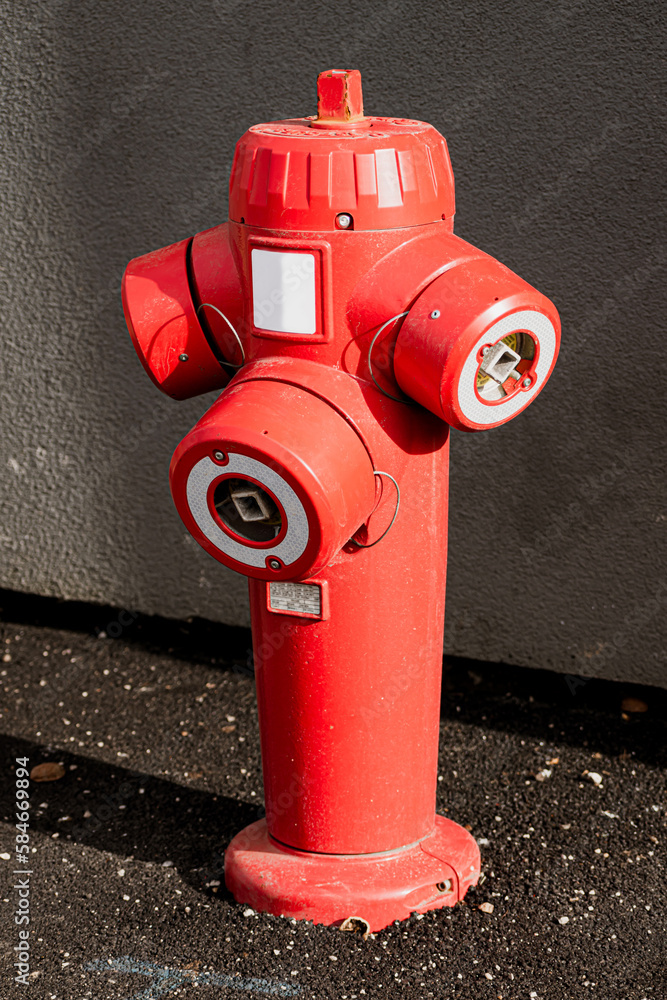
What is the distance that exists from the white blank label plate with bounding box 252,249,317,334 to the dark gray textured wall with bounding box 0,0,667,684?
1121 millimetres

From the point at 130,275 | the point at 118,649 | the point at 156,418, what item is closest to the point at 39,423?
the point at 156,418

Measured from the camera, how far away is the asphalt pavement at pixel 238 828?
86.2 inches

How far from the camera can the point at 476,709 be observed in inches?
127

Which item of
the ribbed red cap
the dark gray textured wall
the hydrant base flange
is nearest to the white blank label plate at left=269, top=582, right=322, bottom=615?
the hydrant base flange

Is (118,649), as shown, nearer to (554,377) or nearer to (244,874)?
(244,874)

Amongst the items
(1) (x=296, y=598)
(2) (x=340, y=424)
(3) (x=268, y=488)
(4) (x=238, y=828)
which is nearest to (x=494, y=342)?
(2) (x=340, y=424)

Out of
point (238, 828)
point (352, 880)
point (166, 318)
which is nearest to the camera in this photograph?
point (166, 318)

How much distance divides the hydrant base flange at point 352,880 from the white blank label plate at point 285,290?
1188 mm

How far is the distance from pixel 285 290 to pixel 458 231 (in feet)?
3.69

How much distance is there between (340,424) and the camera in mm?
1934

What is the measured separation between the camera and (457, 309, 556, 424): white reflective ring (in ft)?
6.09

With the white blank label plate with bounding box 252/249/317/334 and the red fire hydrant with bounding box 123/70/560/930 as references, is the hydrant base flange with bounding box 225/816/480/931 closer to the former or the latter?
the red fire hydrant with bounding box 123/70/560/930

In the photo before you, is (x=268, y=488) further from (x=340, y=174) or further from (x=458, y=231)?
(x=458, y=231)

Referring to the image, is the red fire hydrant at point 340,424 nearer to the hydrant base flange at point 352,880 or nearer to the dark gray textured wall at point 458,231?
the hydrant base flange at point 352,880
